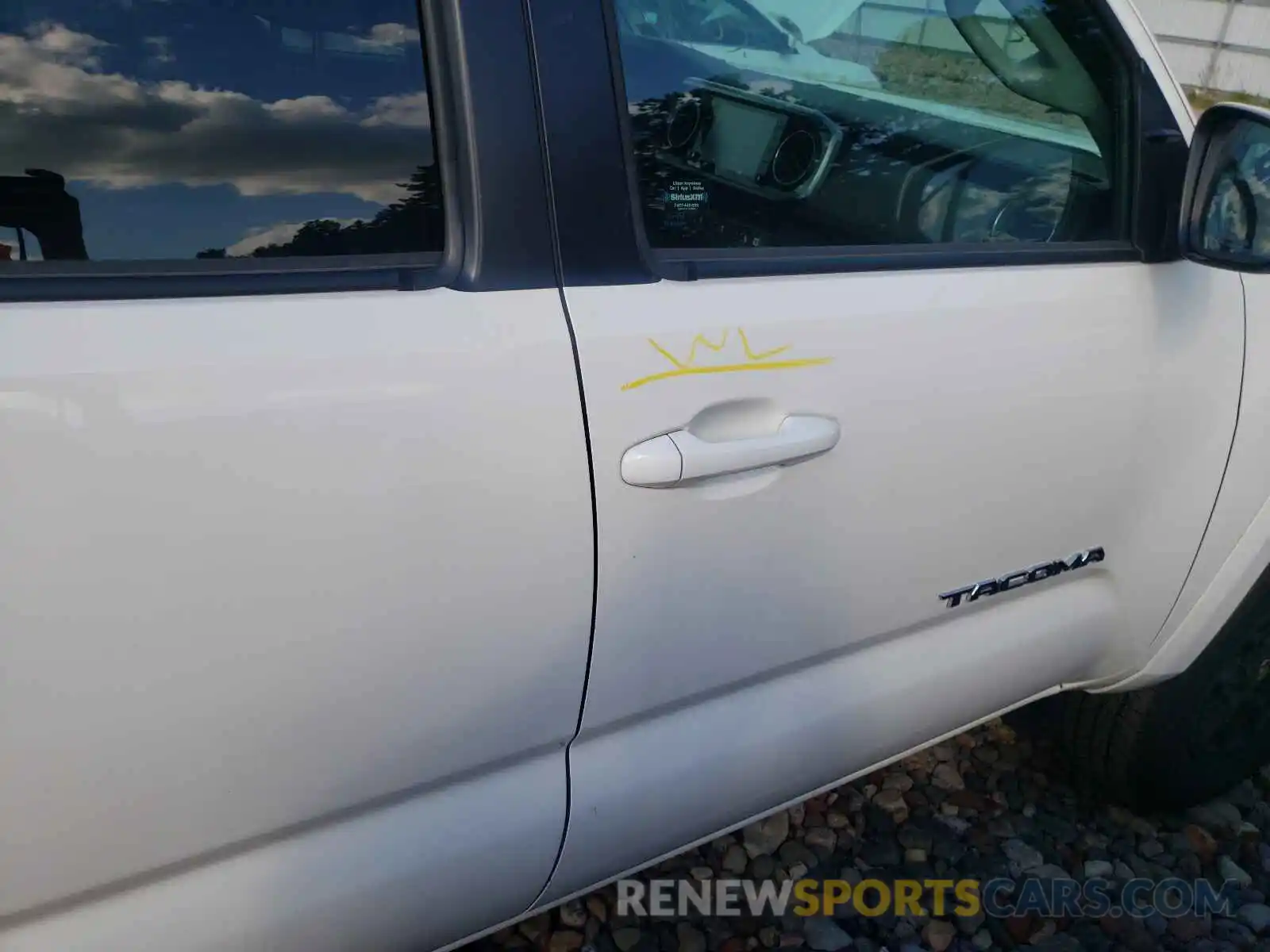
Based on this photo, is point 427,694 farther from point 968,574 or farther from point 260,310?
point 968,574

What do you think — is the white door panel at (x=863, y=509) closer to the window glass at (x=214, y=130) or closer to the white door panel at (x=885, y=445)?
the white door panel at (x=885, y=445)

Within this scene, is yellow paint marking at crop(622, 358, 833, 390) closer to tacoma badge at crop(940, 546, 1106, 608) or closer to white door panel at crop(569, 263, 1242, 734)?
white door panel at crop(569, 263, 1242, 734)

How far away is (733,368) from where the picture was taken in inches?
53.3

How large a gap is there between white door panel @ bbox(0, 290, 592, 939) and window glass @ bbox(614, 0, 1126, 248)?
404 millimetres

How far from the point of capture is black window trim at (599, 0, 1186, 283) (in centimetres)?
134

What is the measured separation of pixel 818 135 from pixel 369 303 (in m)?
0.83

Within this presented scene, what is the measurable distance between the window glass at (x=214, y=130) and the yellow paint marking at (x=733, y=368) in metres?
0.28

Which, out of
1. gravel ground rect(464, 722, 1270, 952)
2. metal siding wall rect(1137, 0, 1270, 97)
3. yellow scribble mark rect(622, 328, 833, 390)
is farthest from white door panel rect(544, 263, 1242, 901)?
metal siding wall rect(1137, 0, 1270, 97)

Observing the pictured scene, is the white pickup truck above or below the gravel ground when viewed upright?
above

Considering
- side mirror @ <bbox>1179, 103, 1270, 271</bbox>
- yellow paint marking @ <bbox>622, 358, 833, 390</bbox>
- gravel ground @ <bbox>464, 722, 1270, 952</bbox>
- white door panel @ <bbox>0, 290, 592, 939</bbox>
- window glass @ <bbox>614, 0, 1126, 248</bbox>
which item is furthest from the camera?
gravel ground @ <bbox>464, 722, 1270, 952</bbox>

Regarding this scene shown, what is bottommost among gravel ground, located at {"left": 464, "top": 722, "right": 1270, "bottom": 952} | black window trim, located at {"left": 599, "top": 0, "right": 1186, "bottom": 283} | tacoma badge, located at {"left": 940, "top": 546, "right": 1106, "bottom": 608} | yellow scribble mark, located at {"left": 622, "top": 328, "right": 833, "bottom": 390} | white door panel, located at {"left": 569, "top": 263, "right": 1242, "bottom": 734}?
gravel ground, located at {"left": 464, "top": 722, "right": 1270, "bottom": 952}

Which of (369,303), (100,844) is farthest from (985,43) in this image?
(100,844)

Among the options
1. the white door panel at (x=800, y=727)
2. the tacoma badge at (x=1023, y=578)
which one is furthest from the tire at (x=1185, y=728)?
the tacoma badge at (x=1023, y=578)

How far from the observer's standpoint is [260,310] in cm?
110
